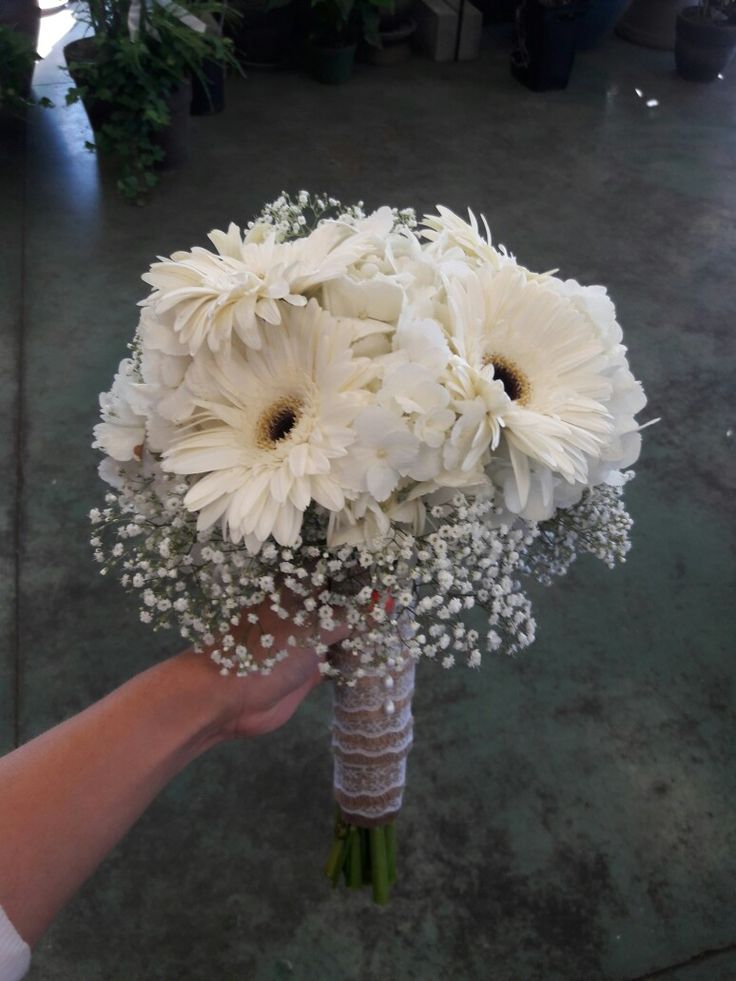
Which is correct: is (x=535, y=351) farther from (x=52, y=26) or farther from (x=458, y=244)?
(x=52, y=26)

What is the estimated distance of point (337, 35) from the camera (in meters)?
4.05

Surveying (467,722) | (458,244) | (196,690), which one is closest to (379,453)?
(458,244)

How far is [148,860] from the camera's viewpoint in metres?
1.63

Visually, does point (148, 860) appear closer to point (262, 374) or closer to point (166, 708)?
point (166, 708)

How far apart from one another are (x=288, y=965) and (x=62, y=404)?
1666 millimetres

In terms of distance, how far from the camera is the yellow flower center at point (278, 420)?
0.87m

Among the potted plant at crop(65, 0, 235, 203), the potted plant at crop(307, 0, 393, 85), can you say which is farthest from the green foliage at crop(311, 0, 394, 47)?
the potted plant at crop(65, 0, 235, 203)

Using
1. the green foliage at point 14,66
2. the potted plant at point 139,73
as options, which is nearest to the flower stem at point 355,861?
the potted plant at point 139,73

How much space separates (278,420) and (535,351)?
0.90ft

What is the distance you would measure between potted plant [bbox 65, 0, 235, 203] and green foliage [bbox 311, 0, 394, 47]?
772 mm

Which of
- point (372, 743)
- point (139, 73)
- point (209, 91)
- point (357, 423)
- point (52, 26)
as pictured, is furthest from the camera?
point (52, 26)

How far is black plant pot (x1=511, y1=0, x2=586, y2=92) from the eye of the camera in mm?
3938

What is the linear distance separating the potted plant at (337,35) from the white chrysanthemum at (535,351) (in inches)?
138

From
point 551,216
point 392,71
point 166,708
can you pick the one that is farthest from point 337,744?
point 392,71
